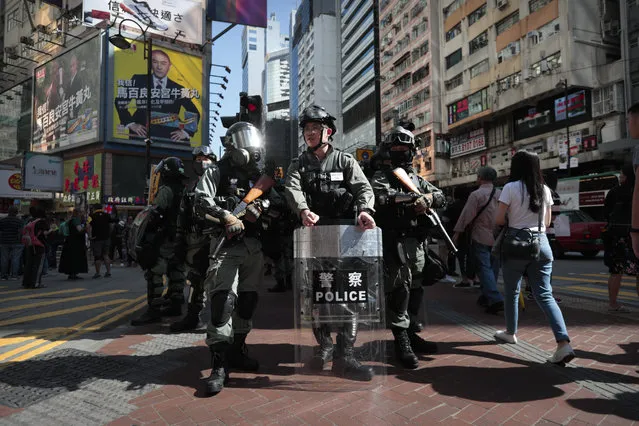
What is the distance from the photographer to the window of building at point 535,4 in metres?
30.2

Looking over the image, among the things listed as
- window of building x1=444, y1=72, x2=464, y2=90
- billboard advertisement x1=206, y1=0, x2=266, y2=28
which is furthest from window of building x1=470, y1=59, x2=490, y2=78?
billboard advertisement x1=206, y1=0, x2=266, y2=28

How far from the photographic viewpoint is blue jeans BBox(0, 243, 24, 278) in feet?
35.8

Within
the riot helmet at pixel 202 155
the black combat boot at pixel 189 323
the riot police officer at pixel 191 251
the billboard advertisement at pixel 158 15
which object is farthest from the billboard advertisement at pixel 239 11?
the black combat boot at pixel 189 323

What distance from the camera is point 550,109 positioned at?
99.2 ft

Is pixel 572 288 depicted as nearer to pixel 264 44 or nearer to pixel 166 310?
pixel 166 310

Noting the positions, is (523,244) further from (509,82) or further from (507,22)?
(507,22)

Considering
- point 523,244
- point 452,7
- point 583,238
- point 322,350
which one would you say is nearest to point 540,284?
point 523,244

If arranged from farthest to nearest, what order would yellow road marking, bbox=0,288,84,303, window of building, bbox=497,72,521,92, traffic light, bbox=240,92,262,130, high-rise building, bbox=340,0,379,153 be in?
high-rise building, bbox=340,0,379,153 → window of building, bbox=497,72,521,92 → traffic light, bbox=240,92,262,130 → yellow road marking, bbox=0,288,84,303

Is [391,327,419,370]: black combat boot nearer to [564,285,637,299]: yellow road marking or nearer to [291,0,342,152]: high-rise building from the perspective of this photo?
[564,285,637,299]: yellow road marking

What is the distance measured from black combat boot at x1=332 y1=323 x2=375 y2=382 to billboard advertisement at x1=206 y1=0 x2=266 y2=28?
3452 centimetres

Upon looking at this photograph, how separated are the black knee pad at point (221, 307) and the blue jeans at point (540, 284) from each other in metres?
2.51

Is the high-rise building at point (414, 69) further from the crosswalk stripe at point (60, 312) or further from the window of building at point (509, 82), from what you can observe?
the crosswalk stripe at point (60, 312)

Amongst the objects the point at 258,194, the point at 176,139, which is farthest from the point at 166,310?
the point at 176,139

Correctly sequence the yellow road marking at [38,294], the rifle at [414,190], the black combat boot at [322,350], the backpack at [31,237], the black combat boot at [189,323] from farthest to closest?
the backpack at [31,237] < the yellow road marking at [38,294] < the black combat boot at [189,323] < the rifle at [414,190] < the black combat boot at [322,350]
